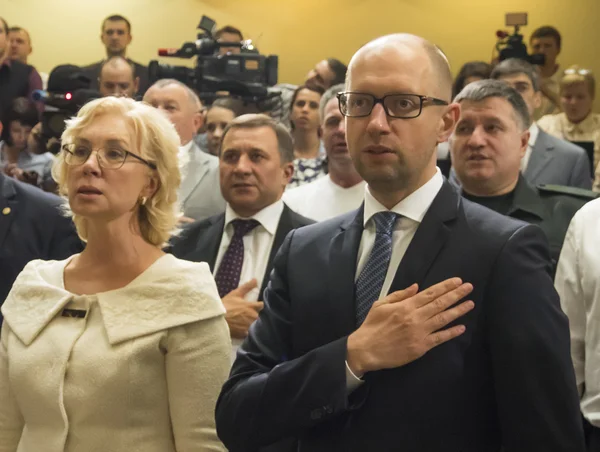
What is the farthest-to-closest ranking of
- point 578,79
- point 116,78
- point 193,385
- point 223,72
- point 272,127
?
point 578,79 < point 116,78 < point 223,72 < point 272,127 < point 193,385

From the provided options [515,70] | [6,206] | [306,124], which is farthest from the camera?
[306,124]

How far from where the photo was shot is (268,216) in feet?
8.76

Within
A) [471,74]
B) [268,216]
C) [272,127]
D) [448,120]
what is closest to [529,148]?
[471,74]

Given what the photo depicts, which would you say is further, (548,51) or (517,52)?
(548,51)

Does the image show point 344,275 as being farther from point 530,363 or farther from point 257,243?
point 257,243

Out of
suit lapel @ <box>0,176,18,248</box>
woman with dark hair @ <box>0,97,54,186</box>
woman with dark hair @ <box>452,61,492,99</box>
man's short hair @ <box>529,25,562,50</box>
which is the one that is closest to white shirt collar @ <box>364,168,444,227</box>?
suit lapel @ <box>0,176,18,248</box>

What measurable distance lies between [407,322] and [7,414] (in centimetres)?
A: 93

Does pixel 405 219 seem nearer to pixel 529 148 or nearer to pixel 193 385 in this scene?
pixel 193 385

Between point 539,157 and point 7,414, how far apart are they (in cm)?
215

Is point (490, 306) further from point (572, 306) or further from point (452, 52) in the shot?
point (452, 52)

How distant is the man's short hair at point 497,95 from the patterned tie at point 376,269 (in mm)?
1183

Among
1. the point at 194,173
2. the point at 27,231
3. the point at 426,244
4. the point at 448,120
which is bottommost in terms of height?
the point at 194,173

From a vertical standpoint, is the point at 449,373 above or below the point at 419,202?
below

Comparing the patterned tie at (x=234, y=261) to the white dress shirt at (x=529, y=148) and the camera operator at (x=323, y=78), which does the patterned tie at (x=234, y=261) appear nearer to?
the white dress shirt at (x=529, y=148)
